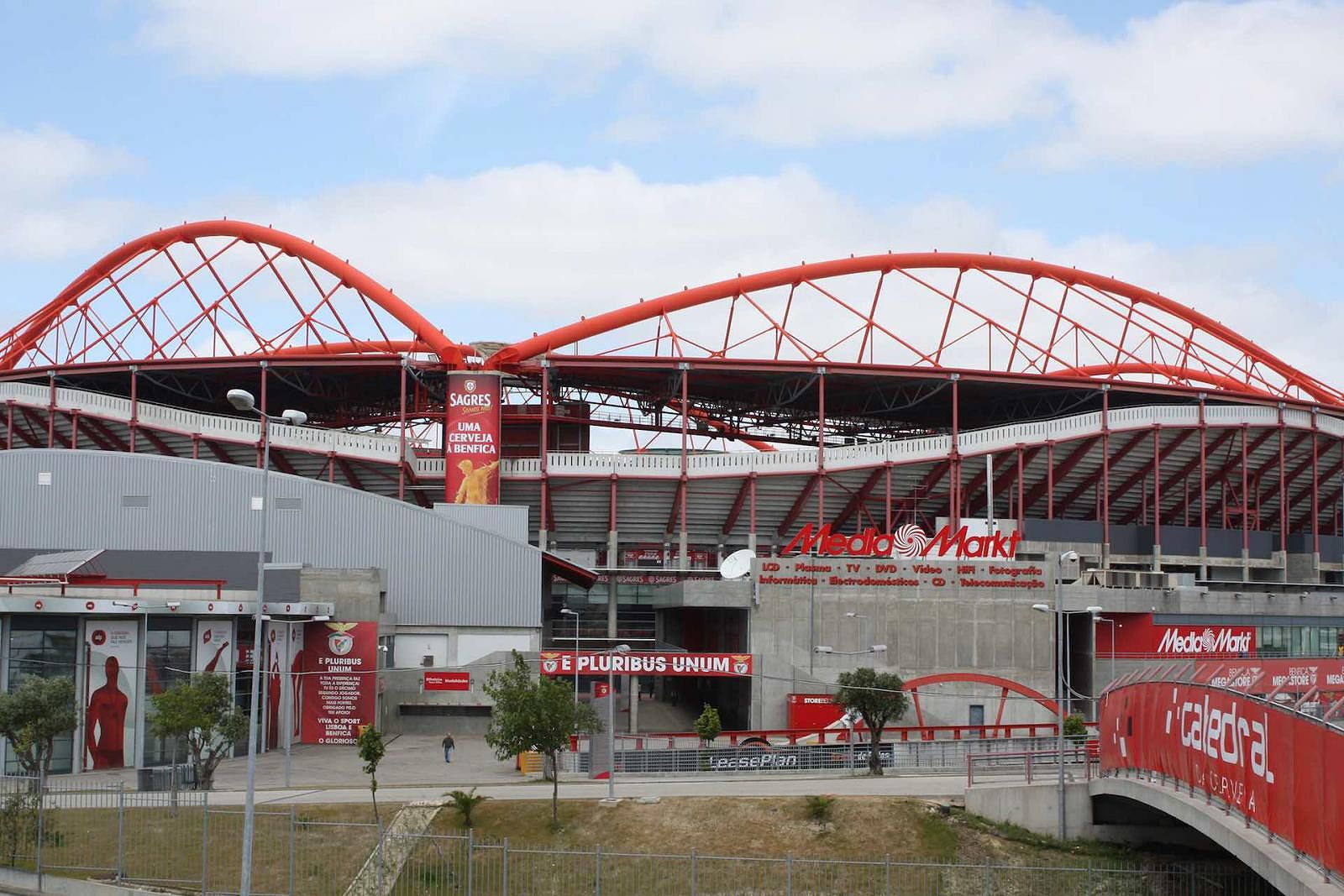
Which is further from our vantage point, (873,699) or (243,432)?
(243,432)

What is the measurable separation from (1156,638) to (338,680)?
4064 centimetres

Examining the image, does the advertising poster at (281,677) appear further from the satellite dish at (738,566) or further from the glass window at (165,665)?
the satellite dish at (738,566)

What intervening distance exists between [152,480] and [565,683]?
104 feet

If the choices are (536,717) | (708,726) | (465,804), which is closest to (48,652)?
(465,804)

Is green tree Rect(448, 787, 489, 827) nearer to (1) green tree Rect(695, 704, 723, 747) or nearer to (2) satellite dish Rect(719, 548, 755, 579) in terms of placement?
(1) green tree Rect(695, 704, 723, 747)

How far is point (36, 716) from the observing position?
42688mm

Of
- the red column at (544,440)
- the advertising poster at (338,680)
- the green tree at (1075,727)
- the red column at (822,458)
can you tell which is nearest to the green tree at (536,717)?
the advertising poster at (338,680)

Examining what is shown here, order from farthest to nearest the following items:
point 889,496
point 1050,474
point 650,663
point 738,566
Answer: point 1050,474 < point 889,496 < point 738,566 < point 650,663

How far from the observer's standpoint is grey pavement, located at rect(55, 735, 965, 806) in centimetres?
4306

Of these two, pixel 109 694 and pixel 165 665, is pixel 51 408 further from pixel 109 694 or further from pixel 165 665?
pixel 109 694

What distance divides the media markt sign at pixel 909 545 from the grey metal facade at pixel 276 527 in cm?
1346

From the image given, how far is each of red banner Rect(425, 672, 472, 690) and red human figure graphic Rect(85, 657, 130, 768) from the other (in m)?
15.5

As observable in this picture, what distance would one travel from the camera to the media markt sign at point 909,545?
65.6 m

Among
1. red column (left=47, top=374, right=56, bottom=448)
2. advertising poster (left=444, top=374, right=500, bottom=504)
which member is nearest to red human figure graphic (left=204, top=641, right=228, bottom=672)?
advertising poster (left=444, top=374, right=500, bottom=504)
